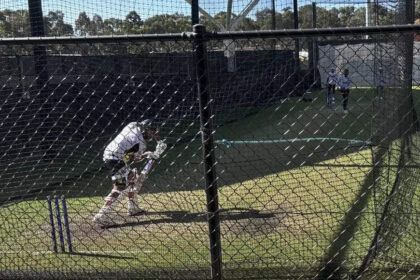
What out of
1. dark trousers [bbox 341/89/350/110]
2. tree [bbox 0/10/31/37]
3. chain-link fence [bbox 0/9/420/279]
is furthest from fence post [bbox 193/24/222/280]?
dark trousers [bbox 341/89/350/110]

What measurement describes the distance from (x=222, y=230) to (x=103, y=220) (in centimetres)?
156

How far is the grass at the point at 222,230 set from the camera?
14.2ft

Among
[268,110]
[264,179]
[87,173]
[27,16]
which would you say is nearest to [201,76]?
[264,179]

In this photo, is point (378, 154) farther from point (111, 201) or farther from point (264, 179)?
point (111, 201)

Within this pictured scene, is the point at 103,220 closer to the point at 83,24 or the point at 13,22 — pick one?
the point at 83,24

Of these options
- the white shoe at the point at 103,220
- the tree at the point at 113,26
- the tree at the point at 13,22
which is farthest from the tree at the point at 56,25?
the white shoe at the point at 103,220

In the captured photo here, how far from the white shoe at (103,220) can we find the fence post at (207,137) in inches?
120

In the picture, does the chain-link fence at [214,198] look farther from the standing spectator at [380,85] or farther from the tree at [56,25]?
the tree at [56,25]

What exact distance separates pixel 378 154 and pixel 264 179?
1.81 m

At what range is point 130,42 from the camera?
2.95 metres

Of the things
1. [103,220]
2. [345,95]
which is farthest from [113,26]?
[345,95]

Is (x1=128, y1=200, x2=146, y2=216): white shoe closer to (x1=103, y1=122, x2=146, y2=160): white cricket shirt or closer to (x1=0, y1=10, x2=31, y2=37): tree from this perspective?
(x1=103, y1=122, x2=146, y2=160): white cricket shirt

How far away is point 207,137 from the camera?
3.01 meters

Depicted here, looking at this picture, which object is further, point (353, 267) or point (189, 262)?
point (189, 262)
